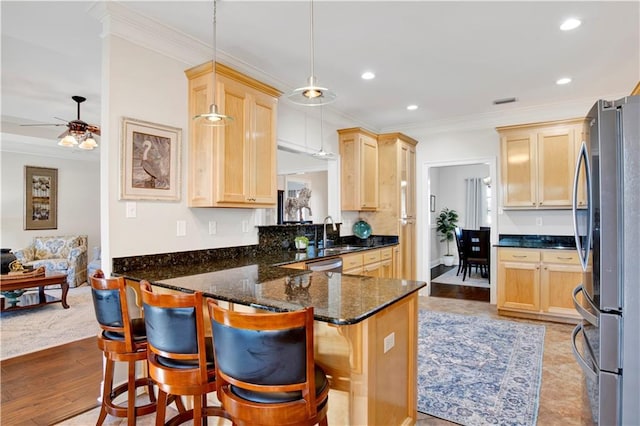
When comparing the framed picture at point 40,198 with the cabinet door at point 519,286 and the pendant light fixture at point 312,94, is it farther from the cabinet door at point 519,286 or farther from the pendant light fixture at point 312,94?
the cabinet door at point 519,286

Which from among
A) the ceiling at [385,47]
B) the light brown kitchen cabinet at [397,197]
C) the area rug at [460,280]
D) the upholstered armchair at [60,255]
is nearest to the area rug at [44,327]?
→ the upholstered armchair at [60,255]

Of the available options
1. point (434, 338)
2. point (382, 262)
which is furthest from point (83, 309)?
point (434, 338)

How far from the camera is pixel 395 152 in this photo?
215 inches

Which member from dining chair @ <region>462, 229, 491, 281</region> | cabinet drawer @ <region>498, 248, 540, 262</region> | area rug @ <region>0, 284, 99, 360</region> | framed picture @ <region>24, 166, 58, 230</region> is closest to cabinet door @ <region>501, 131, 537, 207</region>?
cabinet drawer @ <region>498, 248, 540, 262</region>

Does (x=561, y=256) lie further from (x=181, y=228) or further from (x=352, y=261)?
(x=181, y=228)

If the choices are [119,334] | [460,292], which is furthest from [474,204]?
[119,334]

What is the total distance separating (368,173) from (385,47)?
2.35 meters

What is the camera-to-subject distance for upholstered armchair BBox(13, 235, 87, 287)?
6453 mm

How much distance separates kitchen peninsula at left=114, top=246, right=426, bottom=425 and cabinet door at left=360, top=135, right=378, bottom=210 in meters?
3.05

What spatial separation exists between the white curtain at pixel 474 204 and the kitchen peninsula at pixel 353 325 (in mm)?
7873

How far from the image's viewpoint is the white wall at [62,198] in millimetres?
6824

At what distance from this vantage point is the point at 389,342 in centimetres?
180

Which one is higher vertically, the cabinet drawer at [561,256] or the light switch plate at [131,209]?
the light switch plate at [131,209]

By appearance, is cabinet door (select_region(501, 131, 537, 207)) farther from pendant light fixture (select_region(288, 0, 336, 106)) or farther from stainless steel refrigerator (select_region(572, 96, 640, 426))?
pendant light fixture (select_region(288, 0, 336, 106))
